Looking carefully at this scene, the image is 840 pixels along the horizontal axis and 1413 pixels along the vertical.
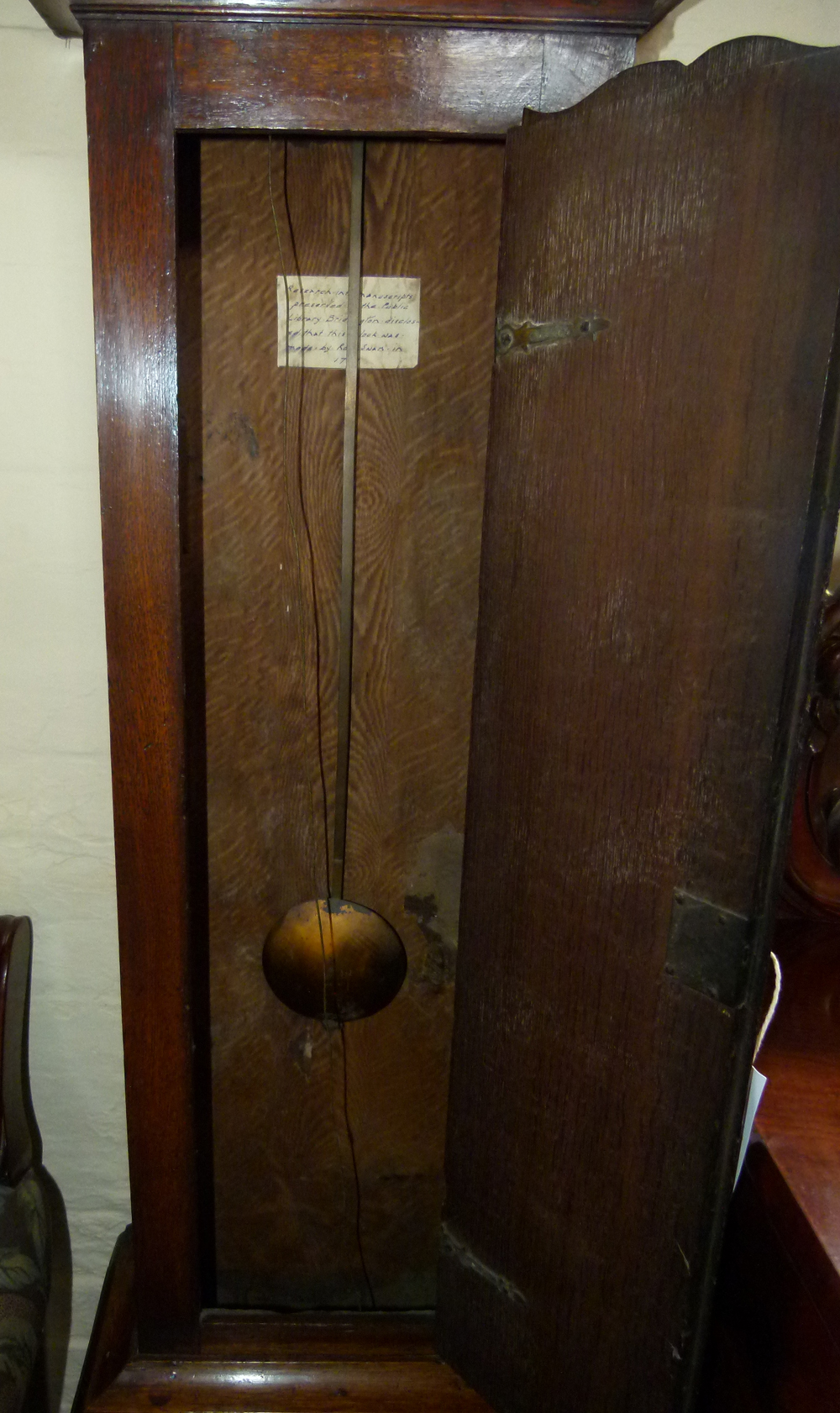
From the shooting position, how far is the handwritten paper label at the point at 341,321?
952 mm

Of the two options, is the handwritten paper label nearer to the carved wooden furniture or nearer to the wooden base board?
the carved wooden furniture

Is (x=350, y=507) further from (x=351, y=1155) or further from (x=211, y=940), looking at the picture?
(x=351, y=1155)

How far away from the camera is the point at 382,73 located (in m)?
0.79

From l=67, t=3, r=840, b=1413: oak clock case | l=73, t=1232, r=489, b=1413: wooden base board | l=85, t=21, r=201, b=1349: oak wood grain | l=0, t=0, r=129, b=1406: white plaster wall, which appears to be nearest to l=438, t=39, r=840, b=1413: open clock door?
l=67, t=3, r=840, b=1413: oak clock case

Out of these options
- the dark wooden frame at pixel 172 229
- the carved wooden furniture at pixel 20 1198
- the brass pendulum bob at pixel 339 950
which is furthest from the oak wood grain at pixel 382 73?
the carved wooden furniture at pixel 20 1198

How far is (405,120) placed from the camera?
2.61 ft

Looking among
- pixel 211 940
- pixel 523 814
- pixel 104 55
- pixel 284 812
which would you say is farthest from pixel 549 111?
pixel 211 940

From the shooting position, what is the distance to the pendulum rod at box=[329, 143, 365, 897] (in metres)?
0.92

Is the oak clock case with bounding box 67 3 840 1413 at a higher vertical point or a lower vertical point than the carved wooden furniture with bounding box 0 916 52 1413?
higher

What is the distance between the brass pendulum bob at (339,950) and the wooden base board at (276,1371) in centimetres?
39

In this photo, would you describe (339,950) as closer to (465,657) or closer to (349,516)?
(465,657)

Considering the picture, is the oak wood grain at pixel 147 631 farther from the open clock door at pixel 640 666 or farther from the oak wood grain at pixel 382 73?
the open clock door at pixel 640 666

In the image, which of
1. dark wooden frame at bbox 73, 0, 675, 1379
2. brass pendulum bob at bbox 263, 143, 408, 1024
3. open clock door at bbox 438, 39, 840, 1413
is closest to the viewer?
open clock door at bbox 438, 39, 840, 1413

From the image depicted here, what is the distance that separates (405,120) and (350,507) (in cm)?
36
